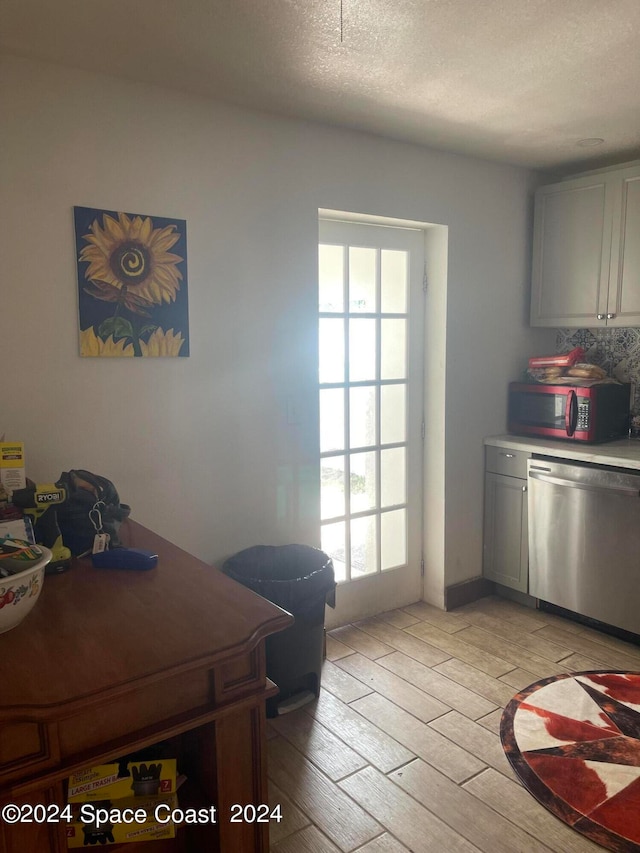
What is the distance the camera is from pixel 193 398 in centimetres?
257

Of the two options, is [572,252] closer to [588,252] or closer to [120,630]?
[588,252]

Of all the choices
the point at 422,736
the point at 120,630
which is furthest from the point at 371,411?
the point at 120,630

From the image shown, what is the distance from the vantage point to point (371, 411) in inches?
129

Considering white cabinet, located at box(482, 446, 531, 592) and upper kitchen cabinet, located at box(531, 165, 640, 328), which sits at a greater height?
upper kitchen cabinet, located at box(531, 165, 640, 328)

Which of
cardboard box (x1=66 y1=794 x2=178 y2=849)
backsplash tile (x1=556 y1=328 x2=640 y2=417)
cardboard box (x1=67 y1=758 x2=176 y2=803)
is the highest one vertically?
backsplash tile (x1=556 y1=328 x2=640 y2=417)

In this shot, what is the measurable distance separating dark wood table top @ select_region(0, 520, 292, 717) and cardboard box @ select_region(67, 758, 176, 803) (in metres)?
0.31

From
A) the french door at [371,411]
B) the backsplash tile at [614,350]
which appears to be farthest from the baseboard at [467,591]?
the backsplash tile at [614,350]

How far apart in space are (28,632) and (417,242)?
2665 mm

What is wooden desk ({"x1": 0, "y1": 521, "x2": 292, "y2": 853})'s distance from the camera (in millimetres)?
1180

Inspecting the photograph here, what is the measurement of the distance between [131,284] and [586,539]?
2.37 meters

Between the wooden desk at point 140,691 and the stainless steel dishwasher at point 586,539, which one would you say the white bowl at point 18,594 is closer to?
the wooden desk at point 140,691

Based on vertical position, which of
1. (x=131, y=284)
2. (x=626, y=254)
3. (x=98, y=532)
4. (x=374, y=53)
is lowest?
(x=98, y=532)

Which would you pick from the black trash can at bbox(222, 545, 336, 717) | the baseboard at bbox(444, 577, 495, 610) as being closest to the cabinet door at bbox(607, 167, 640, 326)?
the baseboard at bbox(444, 577, 495, 610)

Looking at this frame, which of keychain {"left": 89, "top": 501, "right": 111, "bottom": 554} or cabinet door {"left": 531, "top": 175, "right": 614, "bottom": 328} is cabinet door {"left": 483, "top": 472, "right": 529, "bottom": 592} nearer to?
cabinet door {"left": 531, "top": 175, "right": 614, "bottom": 328}
